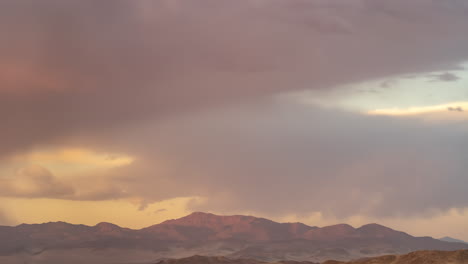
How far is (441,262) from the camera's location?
18688 centimetres

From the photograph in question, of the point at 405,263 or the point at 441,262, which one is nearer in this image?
the point at 441,262

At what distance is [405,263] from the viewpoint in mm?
199625

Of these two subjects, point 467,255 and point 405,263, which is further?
point 405,263

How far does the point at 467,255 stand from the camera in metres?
186

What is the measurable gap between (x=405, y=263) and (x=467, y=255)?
20.5 metres

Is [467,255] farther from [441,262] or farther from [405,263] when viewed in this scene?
[405,263]

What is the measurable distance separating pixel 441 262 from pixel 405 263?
14901 mm

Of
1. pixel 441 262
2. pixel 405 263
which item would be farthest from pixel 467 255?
pixel 405 263

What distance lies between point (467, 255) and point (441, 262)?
7718mm
